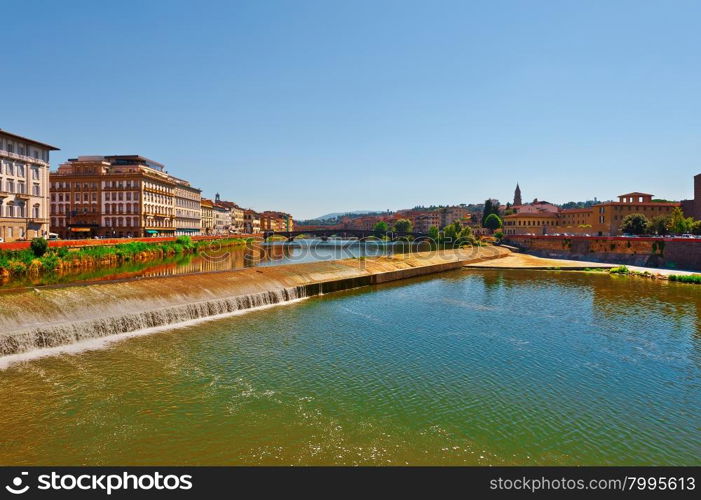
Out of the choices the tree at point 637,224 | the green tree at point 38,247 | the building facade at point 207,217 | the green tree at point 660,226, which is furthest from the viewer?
the building facade at point 207,217

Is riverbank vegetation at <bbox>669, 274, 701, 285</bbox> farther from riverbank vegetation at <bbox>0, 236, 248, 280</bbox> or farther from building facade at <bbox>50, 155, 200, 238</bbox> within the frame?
building facade at <bbox>50, 155, 200, 238</bbox>

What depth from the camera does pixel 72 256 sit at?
50344 millimetres

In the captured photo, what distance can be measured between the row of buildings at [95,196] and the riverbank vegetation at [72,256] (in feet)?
44.9

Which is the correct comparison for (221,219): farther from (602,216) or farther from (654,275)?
(654,275)

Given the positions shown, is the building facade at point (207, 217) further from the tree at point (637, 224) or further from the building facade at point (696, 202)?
the building facade at point (696, 202)

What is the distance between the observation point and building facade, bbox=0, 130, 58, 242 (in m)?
57.0

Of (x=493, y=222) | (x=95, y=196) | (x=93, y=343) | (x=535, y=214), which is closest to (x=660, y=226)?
(x=535, y=214)

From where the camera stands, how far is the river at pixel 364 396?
12.5 m

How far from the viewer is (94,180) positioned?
99.5 metres

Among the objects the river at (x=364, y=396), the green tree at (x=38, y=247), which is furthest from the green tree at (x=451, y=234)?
the green tree at (x=38, y=247)

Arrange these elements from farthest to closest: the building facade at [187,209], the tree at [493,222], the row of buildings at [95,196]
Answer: the tree at [493,222]
the building facade at [187,209]
the row of buildings at [95,196]

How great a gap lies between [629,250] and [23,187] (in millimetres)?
98990

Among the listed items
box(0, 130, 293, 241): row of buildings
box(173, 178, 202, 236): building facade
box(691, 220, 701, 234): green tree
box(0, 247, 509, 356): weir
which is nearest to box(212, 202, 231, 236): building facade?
box(173, 178, 202, 236): building facade
